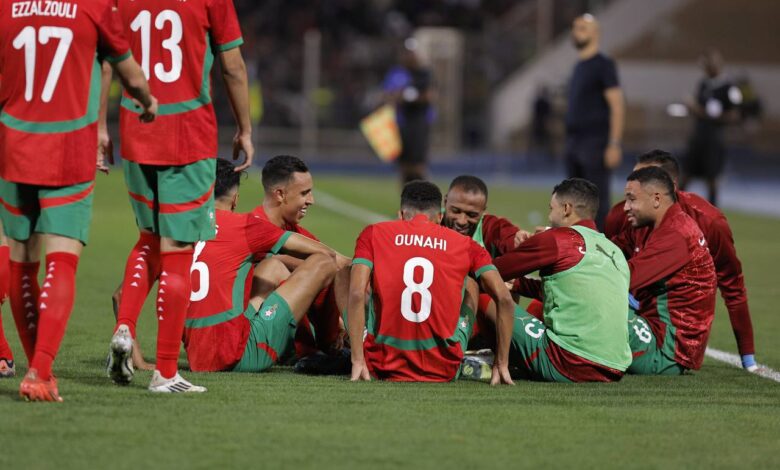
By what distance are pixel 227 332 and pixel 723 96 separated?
13.4 metres

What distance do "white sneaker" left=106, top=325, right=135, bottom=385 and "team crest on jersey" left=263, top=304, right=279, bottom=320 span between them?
100 centimetres

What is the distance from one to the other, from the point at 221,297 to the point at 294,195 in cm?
89

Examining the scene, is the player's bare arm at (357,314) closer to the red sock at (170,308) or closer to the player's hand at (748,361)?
the red sock at (170,308)

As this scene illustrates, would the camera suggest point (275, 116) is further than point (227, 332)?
Yes

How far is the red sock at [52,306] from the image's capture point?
5.45 meters

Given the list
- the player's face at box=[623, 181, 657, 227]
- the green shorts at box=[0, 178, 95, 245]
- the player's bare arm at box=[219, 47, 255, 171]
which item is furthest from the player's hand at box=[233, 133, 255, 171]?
the player's face at box=[623, 181, 657, 227]

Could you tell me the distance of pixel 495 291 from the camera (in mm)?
6402

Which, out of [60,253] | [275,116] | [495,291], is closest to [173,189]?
[60,253]

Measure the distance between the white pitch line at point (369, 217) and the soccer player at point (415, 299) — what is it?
1.72 meters

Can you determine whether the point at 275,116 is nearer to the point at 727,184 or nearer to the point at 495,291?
the point at 727,184

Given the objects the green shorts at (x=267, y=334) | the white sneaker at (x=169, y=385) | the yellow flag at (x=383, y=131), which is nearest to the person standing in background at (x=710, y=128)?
the yellow flag at (x=383, y=131)

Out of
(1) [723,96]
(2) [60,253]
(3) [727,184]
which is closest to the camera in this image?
(2) [60,253]

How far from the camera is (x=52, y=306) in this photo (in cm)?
548

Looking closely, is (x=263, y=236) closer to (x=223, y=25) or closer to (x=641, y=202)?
(x=223, y=25)
